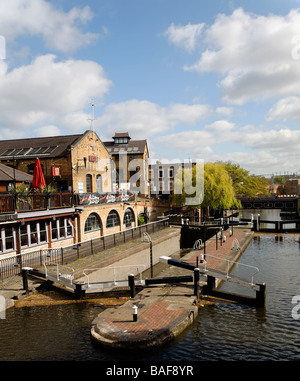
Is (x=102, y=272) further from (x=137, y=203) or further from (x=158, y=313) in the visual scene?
(x=137, y=203)

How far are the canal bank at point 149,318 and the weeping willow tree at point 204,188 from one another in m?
25.9

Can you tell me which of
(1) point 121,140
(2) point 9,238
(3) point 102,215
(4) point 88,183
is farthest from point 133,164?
(2) point 9,238

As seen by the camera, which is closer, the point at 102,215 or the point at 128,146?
the point at 102,215

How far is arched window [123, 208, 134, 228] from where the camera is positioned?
31.6 meters

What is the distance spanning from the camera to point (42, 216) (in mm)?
18875

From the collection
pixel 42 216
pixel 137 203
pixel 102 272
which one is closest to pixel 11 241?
pixel 42 216

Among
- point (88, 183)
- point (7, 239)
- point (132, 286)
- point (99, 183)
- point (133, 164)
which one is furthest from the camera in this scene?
point (133, 164)

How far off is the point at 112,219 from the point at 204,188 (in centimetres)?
1649

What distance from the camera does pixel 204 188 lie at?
132ft

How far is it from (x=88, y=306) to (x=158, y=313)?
359cm

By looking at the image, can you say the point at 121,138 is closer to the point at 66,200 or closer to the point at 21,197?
the point at 66,200

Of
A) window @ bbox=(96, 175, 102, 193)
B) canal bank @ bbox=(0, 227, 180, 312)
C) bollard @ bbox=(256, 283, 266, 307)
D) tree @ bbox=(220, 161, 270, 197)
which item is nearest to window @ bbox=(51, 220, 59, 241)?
canal bank @ bbox=(0, 227, 180, 312)

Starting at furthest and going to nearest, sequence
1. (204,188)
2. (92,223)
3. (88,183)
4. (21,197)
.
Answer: (204,188), (88,183), (92,223), (21,197)

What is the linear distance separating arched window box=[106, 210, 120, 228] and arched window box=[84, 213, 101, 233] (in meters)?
1.57
